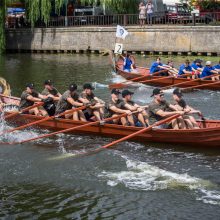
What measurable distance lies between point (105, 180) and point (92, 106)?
463cm

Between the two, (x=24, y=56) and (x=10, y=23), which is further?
(x=10, y=23)

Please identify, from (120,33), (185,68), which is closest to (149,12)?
(120,33)

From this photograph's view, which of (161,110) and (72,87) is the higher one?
(72,87)

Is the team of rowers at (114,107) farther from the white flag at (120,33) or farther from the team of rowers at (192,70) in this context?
the white flag at (120,33)

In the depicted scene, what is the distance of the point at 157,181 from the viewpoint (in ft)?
46.3

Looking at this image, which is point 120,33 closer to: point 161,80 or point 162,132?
point 161,80

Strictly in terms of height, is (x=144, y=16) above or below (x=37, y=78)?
above

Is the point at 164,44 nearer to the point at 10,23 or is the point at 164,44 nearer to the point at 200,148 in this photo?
the point at 10,23

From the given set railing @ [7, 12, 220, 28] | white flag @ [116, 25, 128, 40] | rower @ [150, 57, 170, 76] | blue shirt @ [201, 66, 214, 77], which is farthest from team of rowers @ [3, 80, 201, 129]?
railing @ [7, 12, 220, 28]

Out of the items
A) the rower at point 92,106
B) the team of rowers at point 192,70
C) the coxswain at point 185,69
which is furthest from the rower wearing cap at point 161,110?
the coxswain at point 185,69

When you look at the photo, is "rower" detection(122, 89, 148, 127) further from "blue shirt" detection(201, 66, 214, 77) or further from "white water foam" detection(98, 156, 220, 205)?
"blue shirt" detection(201, 66, 214, 77)

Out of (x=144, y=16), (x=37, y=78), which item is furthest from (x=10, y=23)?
(x=37, y=78)

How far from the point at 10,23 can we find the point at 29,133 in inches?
1318

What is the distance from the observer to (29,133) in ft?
64.2
